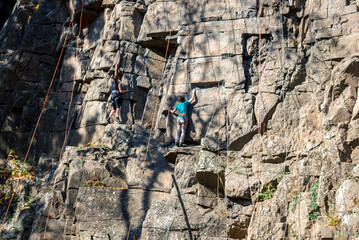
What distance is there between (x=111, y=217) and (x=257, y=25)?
6.07m

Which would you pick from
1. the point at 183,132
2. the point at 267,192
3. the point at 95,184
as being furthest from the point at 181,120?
the point at 267,192

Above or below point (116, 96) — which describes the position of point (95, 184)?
below

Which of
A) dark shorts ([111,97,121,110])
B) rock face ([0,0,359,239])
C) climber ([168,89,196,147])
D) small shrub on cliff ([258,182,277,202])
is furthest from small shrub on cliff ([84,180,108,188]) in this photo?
small shrub on cliff ([258,182,277,202])

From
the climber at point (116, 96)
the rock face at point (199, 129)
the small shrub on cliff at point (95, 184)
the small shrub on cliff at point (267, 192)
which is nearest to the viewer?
the rock face at point (199, 129)

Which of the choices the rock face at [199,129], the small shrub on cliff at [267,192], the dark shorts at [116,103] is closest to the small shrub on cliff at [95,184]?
the rock face at [199,129]

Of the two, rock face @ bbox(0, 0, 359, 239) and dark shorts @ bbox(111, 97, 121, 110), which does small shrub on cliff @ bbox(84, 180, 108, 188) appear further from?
dark shorts @ bbox(111, 97, 121, 110)

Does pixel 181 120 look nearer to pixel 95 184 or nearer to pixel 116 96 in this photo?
pixel 116 96

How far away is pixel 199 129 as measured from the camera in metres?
12.0

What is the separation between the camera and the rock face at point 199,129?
963 cm

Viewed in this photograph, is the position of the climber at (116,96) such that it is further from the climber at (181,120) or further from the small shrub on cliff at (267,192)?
the small shrub on cliff at (267,192)

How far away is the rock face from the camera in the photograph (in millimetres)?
9633

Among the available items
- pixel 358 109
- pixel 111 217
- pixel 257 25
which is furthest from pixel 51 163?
pixel 358 109

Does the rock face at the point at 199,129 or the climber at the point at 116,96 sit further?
the climber at the point at 116,96

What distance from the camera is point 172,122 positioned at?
12.4 m
